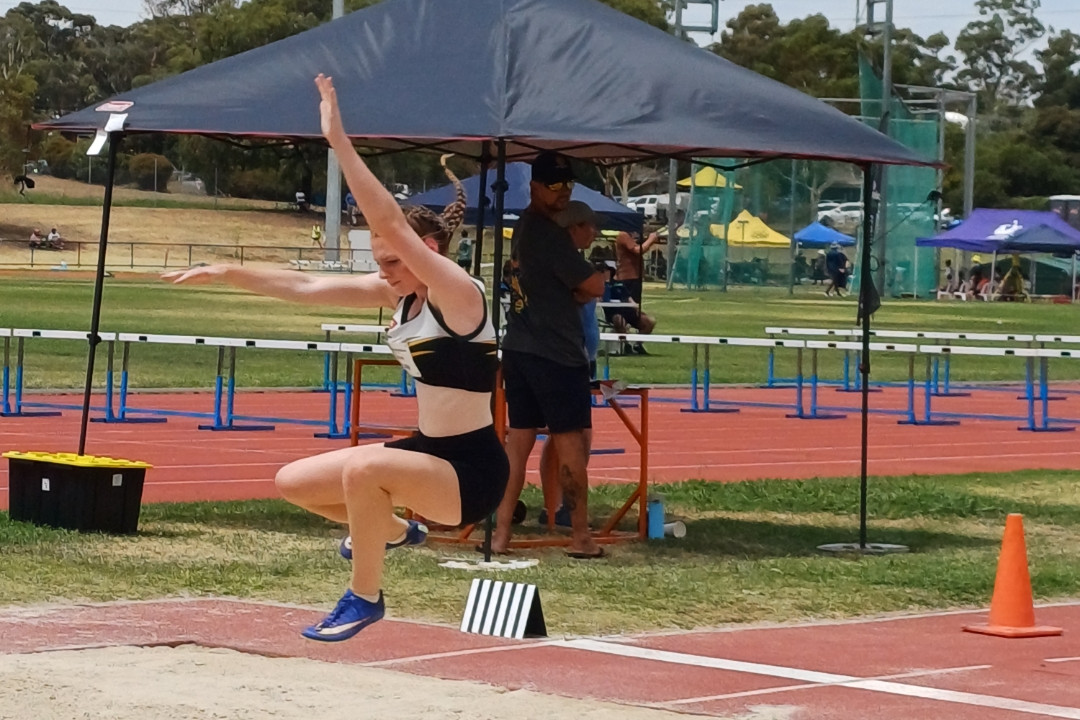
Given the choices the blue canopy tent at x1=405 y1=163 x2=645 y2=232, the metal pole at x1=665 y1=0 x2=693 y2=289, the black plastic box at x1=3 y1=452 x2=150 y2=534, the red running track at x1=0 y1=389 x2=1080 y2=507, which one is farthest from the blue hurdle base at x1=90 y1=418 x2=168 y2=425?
the metal pole at x1=665 y1=0 x2=693 y2=289

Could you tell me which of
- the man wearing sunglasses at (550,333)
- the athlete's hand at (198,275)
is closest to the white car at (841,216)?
the man wearing sunglasses at (550,333)

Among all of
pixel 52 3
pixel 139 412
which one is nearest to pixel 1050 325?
pixel 139 412

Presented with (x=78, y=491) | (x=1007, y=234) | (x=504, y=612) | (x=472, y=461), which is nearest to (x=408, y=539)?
(x=472, y=461)

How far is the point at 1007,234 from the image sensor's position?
59000mm

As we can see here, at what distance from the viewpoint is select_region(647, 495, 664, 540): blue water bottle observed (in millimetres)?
12914

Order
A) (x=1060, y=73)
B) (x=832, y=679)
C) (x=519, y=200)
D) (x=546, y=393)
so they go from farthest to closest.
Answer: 1. (x=1060, y=73)
2. (x=519, y=200)
3. (x=546, y=393)
4. (x=832, y=679)

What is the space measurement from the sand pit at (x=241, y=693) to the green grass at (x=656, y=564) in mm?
1627

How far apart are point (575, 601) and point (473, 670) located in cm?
207

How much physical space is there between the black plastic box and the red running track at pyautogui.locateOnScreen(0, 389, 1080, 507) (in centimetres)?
170

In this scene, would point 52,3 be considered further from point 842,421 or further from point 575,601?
point 575,601

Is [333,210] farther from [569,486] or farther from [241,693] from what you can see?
[241,693]

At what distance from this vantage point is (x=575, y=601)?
10.4 meters

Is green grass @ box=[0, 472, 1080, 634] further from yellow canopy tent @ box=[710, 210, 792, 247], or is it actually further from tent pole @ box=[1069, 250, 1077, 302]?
tent pole @ box=[1069, 250, 1077, 302]

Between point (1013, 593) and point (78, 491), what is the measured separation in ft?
18.9
